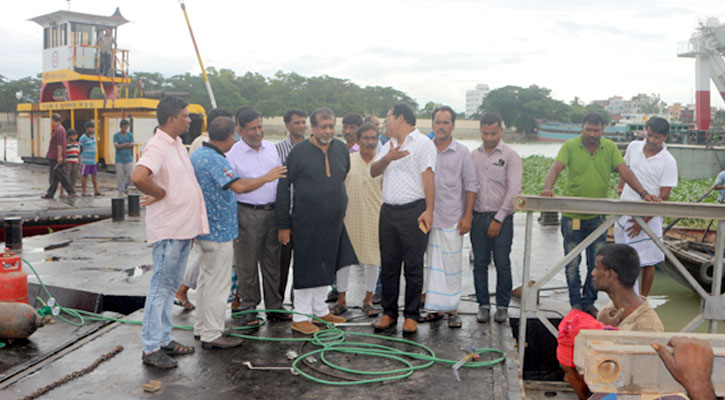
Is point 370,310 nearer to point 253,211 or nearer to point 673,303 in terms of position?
point 253,211

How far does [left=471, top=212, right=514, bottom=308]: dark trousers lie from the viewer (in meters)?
5.32

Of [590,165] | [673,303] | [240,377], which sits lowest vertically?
[673,303]

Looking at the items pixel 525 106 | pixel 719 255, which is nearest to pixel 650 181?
pixel 719 255

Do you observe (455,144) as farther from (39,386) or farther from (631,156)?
(39,386)

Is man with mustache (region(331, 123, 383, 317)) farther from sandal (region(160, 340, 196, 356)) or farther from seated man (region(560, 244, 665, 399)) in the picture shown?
seated man (region(560, 244, 665, 399))

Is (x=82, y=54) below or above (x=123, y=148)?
above

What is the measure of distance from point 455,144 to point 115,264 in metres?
4.70

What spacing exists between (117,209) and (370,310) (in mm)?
7078

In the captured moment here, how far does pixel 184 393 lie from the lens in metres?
3.80

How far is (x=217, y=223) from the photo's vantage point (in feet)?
Answer: 14.6

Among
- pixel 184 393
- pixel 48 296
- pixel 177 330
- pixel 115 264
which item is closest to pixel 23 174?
pixel 115 264

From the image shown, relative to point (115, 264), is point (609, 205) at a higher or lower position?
higher

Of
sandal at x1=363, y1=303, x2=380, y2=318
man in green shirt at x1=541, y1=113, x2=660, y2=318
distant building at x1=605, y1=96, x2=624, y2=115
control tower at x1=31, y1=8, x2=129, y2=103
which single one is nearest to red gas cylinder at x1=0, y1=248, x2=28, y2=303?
sandal at x1=363, y1=303, x2=380, y2=318

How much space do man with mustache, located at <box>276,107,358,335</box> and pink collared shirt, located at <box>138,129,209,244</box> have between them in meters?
0.93
